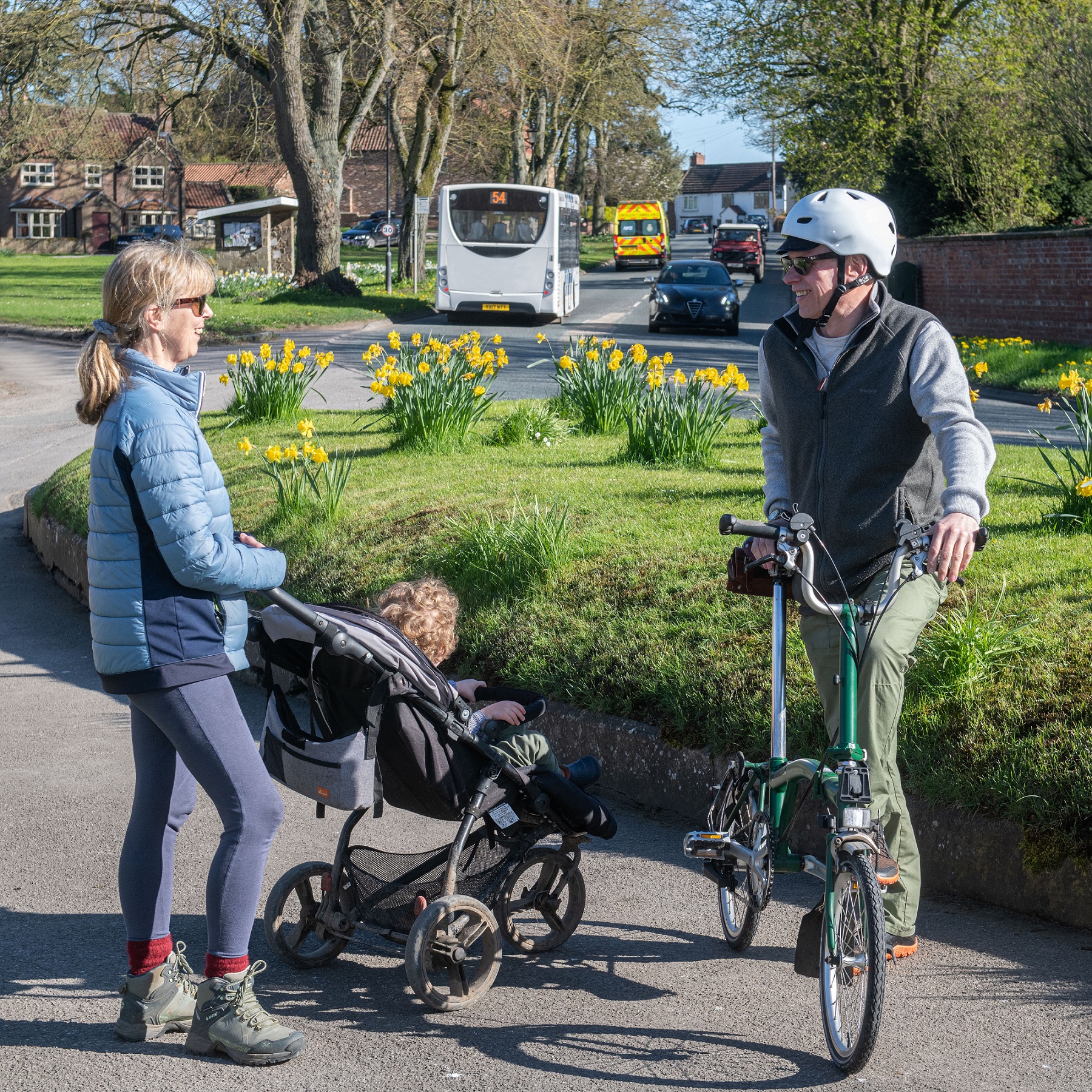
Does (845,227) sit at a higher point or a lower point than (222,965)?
higher

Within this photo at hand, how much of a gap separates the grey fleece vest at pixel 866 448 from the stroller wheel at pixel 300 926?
1720 mm

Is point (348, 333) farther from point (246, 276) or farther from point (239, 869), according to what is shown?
point (239, 869)

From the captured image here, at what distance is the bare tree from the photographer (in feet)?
88.9

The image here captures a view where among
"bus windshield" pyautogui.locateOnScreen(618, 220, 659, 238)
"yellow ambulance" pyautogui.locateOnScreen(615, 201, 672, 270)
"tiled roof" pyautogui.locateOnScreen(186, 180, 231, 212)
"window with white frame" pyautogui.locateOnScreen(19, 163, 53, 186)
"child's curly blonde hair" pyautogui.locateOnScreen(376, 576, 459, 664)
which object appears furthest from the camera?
"window with white frame" pyautogui.locateOnScreen(19, 163, 53, 186)

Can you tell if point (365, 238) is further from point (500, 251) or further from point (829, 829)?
point (829, 829)

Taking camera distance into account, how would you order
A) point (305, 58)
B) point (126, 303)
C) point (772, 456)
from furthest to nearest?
point (305, 58) → point (772, 456) → point (126, 303)

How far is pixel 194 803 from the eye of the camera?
351 centimetres

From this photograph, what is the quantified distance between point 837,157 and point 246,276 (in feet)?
53.0

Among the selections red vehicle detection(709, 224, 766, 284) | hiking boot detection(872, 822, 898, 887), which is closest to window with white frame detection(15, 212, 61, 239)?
red vehicle detection(709, 224, 766, 284)

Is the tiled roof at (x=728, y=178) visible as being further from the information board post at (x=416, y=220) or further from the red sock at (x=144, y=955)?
the red sock at (x=144, y=955)

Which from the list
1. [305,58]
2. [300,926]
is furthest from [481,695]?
[305,58]

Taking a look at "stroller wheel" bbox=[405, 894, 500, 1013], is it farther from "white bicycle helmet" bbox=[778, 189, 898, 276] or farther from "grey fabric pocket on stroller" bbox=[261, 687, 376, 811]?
"white bicycle helmet" bbox=[778, 189, 898, 276]

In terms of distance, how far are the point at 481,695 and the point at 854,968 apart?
1319 millimetres

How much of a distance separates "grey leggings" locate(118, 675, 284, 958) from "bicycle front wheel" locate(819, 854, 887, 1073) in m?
1.42
